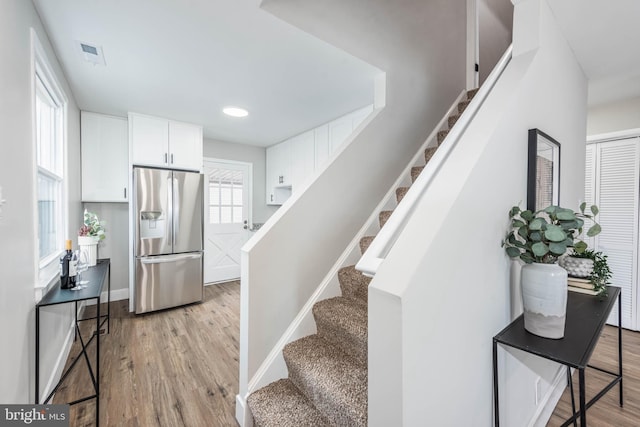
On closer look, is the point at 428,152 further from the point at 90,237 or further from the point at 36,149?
the point at 90,237

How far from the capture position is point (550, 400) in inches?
70.1

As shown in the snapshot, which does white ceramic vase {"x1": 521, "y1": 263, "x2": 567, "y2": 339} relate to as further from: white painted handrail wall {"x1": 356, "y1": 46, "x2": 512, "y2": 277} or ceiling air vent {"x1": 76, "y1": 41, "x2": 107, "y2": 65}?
ceiling air vent {"x1": 76, "y1": 41, "x2": 107, "y2": 65}

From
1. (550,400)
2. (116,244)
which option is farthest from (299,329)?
(116,244)

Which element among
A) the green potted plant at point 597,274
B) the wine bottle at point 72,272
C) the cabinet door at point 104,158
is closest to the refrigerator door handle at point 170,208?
the cabinet door at point 104,158

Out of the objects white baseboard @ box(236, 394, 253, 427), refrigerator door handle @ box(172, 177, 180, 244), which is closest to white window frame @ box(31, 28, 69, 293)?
refrigerator door handle @ box(172, 177, 180, 244)

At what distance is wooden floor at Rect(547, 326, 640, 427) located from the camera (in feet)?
5.64

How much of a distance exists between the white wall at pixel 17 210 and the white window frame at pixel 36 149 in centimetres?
4

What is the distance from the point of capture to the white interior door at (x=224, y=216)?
14.7 ft

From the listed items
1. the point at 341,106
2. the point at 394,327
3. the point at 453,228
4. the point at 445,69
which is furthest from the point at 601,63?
the point at 394,327

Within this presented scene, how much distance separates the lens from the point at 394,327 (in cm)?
81

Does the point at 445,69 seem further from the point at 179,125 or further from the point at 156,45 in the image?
the point at 179,125

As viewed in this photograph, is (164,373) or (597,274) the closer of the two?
(597,274)

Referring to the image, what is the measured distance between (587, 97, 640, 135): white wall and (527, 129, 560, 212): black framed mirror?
2.12 m

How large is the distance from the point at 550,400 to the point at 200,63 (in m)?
3.50
